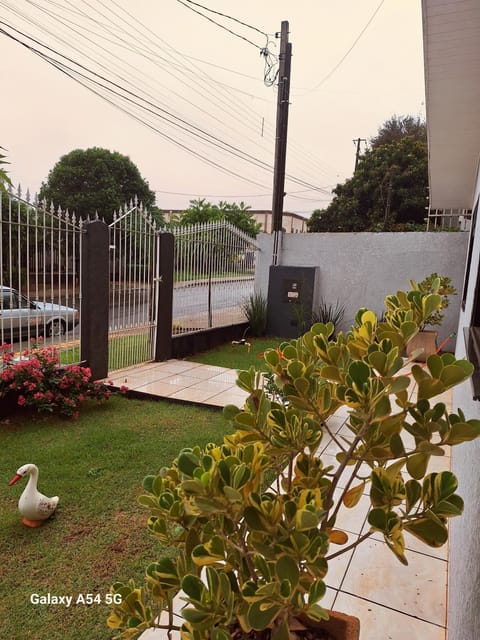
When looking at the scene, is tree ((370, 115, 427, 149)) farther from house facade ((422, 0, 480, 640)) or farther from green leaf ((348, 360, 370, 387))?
green leaf ((348, 360, 370, 387))

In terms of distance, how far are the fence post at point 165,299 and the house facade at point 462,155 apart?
3.46 meters

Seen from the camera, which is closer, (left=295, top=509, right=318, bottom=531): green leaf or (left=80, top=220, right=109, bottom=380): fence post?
(left=295, top=509, right=318, bottom=531): green leaf

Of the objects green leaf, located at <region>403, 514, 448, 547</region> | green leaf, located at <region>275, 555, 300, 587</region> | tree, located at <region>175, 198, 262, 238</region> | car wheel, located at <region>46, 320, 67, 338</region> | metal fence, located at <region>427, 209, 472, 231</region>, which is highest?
tree, located at <region>175, 198, 262, 238</region>

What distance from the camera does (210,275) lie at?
23.2 feet

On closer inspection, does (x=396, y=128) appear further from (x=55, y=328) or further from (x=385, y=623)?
(x=385, y=623)

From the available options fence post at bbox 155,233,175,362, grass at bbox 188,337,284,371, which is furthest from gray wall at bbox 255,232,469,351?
fence post at bbox 155,233,175,362

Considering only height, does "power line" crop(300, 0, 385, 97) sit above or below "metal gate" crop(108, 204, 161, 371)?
above

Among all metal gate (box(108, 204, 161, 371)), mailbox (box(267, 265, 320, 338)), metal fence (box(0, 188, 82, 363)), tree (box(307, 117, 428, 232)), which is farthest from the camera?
tree (box(307, 117, 428, 232))

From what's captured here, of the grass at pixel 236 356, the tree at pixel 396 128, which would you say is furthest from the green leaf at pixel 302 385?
the tree at pixel 396 128

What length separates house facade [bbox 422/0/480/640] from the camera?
1.18 m

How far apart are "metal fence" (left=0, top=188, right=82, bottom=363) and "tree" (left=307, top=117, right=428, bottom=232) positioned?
15306mm

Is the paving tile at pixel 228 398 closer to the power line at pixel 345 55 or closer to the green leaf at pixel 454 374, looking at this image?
the green leaf at pixel 454 374

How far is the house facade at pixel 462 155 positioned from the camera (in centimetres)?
118

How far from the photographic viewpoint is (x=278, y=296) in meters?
8.22
